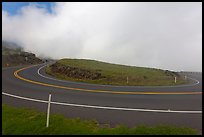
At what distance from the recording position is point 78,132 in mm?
7480

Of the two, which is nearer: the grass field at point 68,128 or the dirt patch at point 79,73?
the grass field at point 68,128

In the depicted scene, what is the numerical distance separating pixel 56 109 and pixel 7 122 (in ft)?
8.97

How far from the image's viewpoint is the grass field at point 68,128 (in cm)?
749

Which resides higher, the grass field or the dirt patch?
the dirt patch

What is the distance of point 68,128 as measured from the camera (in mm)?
7766

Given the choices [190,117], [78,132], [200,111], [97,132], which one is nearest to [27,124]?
[78,132]

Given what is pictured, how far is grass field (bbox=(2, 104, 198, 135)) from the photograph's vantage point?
7492mm

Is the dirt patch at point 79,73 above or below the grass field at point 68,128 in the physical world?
above

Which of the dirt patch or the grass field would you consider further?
the dirt patch

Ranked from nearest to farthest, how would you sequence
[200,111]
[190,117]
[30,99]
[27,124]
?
[27,124] → [190,117] → [200,111] → [30,99]

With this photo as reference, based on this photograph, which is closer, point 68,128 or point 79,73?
point 68,128

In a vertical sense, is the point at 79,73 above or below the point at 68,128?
above

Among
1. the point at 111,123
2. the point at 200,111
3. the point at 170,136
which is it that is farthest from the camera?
the point at 200,111

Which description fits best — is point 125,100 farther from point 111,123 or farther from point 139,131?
point 139,131
